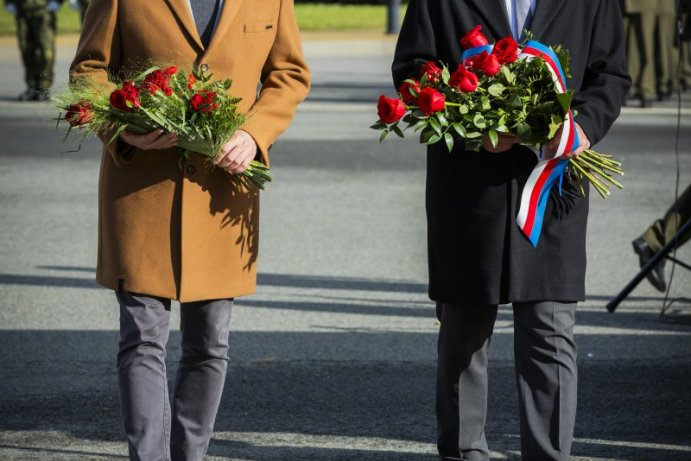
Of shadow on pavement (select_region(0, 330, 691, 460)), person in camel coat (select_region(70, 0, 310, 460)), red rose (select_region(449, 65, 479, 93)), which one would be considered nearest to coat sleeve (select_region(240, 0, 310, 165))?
person in camel coat (select_region(70, 0, 310, 460))

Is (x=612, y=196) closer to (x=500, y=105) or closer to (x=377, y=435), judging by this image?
(x=377, y=435)

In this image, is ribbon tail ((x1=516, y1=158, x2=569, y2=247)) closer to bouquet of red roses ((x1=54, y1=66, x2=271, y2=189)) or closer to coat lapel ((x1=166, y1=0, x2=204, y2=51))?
bouquet of red roses ((x1=54, y1=66, x2=271, y2=189))

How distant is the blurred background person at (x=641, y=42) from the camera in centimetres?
1712

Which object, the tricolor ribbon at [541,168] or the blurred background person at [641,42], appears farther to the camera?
the blurred background person at [641,42]

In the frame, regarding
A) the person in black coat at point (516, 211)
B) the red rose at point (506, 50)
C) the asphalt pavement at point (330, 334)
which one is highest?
the red rose at point (506, 50)

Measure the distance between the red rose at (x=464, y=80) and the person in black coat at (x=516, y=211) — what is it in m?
0.28

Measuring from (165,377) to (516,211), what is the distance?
122 centimetres

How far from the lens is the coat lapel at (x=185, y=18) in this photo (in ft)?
13.8

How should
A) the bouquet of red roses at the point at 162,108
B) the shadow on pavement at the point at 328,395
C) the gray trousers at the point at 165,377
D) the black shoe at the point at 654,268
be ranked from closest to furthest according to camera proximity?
the bouquet of red roses at the point at 162,108 < the gray trousers at the point at 165,377 < the shadow on pavement at the point at 328,395 < the black shoe at the point at 654,268

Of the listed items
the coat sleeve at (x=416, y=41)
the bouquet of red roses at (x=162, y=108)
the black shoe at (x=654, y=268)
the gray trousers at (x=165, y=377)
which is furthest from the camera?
the black shoe at (x=654, y=268)

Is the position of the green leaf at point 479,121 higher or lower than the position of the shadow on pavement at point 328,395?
higher

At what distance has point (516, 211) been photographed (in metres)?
4.23

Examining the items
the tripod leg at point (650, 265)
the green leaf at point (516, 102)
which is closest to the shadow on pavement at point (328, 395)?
the tripod leg at point (650, 265)

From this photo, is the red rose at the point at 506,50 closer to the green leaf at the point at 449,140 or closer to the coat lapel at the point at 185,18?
the green leaf at the point at 449,140
